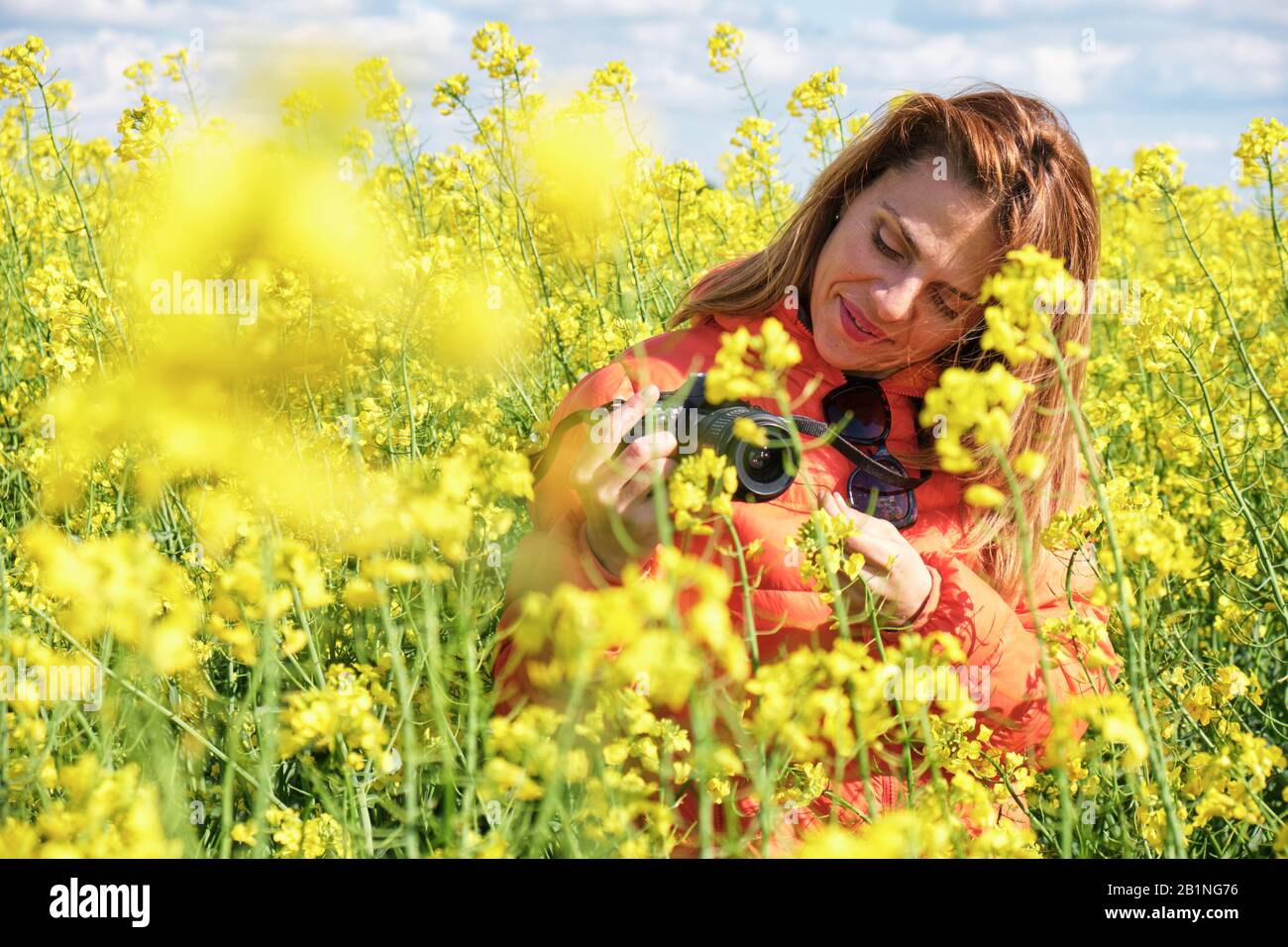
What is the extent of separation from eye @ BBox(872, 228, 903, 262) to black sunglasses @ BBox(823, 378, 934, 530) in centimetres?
23

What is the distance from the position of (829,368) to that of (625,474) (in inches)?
26.9

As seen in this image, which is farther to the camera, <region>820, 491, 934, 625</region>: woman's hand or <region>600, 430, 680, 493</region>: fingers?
<region>820, 491, 934, 625</region>: woman's hand

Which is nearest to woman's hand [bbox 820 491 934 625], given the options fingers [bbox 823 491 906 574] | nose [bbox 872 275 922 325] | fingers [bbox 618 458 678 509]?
fingers [bbox 823 491 906 574]

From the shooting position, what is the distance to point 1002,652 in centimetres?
170

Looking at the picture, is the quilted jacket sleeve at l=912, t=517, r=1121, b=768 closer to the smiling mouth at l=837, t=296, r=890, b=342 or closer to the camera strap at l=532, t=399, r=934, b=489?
the camera strap at l=532, t=399, r=934, b=489

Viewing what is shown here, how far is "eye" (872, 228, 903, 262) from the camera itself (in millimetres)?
1812

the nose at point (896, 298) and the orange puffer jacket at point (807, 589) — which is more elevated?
the nose at point (896, 298)

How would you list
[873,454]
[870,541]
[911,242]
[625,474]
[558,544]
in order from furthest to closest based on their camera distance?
1. [873,454]
2. [911,242]
3. [558,544]
4. [870,541]
5. [625,474]

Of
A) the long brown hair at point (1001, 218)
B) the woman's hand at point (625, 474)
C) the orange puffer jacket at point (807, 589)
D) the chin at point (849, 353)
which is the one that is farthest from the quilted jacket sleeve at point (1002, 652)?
the woman's hand at point (625, 474)

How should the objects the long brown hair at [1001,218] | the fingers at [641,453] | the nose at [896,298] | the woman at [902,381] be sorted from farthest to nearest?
the long brown hair at [1001,218]
the nose at [896,298]
the woman at [902,381]
the fingers at [641,453]

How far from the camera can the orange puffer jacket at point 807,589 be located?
164 centimetres

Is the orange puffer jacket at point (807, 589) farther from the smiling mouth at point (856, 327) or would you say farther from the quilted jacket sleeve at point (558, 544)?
the smiling mouth at point (856, 327)

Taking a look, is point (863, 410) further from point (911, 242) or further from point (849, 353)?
point (911, 242)

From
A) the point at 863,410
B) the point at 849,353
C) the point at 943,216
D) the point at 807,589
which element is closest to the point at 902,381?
the point at 863,410
